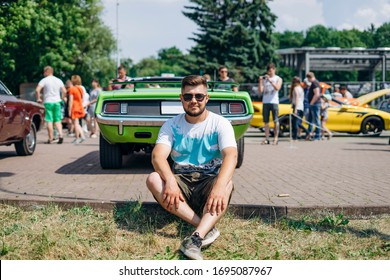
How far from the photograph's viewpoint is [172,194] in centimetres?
493

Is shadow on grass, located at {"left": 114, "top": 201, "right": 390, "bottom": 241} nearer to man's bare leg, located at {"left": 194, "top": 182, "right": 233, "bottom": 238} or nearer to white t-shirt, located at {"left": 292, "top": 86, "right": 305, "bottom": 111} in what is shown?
man's bare leg, located at {"left": 194, "top": 182, "right": 233, "bottom": 238}

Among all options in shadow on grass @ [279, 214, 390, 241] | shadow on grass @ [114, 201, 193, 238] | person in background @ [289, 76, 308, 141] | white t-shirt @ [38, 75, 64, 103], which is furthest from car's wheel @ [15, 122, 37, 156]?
person in background @ [289, 76, 308, 141]

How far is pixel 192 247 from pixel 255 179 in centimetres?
380

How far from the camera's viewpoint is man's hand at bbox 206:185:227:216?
188 inches

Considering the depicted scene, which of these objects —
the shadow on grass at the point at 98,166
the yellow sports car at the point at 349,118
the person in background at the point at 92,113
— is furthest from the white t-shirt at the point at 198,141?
the yellow sports car at the point at 349,118

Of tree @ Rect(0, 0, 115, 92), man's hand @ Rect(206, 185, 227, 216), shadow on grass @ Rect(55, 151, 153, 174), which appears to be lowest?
shadow on grass @ Rect(55, 151, 153, 174)

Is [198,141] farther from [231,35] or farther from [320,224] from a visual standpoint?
[231,35]

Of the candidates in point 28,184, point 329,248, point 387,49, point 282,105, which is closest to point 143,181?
point 28,184

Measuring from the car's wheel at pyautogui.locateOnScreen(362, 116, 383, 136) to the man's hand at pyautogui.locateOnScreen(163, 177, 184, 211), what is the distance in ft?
49.6

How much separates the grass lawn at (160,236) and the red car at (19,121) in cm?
484

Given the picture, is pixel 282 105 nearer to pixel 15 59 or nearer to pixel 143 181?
pixel 143 181

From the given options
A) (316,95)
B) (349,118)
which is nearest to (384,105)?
(349,118)

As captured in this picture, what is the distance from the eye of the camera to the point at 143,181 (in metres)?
7.97

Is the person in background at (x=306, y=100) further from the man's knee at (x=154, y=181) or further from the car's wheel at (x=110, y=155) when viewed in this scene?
the man's knee at (x=154, y=181)
